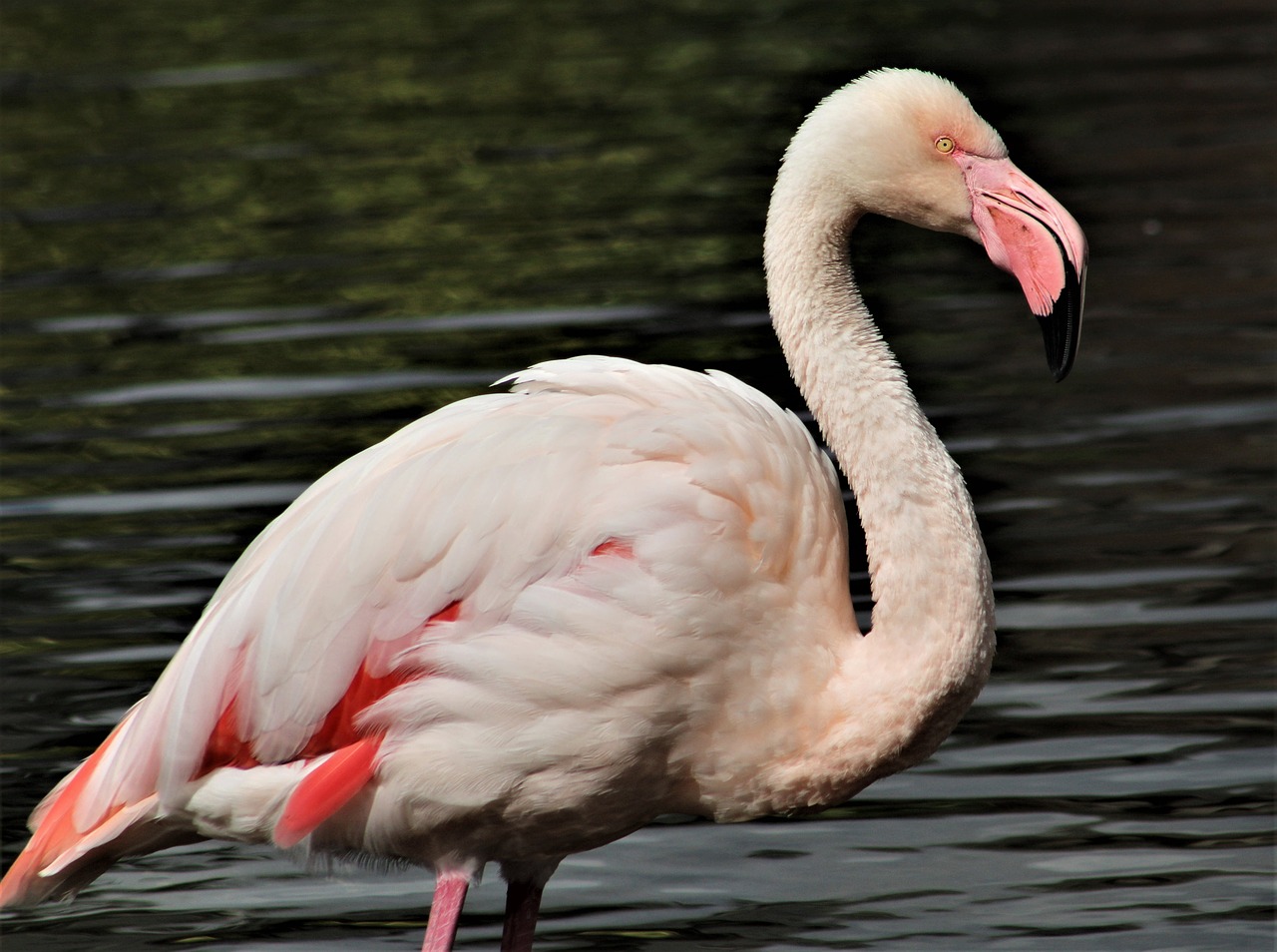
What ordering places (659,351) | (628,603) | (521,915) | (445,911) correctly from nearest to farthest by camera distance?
(628,603) < (445,911) < (521,915) < (659,351)

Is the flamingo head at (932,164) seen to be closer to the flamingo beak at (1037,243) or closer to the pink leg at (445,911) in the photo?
the flamingo beak at (1037,243)

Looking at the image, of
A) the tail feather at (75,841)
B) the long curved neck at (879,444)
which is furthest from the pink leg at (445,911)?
the long curved neck at (879,444)

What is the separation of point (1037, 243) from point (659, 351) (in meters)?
5.60

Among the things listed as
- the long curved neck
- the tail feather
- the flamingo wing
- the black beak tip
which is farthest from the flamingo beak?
the tail feather

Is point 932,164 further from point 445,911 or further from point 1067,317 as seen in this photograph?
point 445,911

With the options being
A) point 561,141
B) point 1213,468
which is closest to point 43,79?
point 561,141

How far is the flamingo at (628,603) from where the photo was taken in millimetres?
4230

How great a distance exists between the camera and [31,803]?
19.7ft

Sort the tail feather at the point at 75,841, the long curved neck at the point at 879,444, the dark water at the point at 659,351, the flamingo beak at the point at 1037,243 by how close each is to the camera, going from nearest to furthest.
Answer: the long curved neck at the point at 879,444 → the flamingo beak at the point at 1037,243 → the tail feather at the point at 75,841 → the dark water at the point at 659,351

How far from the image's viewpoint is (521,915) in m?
4.79

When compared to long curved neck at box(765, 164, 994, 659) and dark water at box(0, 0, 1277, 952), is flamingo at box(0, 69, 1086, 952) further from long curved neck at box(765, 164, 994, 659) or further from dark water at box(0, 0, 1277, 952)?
dark water at box(0, 0, 1277, 952)

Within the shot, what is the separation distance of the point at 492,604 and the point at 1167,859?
233 cm

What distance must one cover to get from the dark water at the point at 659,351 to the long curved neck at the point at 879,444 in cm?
133

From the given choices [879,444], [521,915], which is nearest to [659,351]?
[521,915]
